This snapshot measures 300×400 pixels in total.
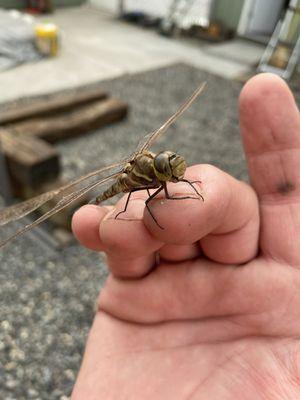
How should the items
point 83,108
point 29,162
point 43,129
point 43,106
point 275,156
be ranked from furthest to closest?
1. point 83,108
2. point 43,106
3. point 43,129
4. point 29,162
5. point 275,156

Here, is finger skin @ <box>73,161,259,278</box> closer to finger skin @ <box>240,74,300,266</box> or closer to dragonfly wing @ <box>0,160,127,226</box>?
finger skin @ <box>240,74,300,266</box>

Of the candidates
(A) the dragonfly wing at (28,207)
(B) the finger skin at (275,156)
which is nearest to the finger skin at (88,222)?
(A) the dragonfly wing at (28,207)

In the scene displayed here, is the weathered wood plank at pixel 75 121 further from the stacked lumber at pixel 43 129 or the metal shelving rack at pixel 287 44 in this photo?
the metal shelving rack at pixel 287 44

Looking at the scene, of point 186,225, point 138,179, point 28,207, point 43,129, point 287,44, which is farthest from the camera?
point 287,44

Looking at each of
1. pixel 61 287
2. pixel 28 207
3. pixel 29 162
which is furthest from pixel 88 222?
pixel 29 162

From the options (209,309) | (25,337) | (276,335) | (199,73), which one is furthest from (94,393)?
(199,73)

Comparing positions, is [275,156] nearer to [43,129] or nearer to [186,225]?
[186,225]
